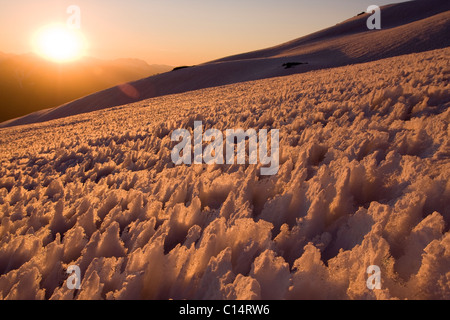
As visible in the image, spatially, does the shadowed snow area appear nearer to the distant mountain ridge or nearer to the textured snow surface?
the textured snow surface

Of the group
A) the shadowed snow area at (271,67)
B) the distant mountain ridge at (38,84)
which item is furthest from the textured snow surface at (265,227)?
the distant mountain ridge at (38,84)

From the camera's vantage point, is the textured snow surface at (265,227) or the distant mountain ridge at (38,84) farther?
the distant mountain ridge at (38,84)

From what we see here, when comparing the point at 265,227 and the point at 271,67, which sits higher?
the point at 271,67

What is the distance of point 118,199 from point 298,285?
1.71 metres

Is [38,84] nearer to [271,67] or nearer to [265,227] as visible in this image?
[271,67]

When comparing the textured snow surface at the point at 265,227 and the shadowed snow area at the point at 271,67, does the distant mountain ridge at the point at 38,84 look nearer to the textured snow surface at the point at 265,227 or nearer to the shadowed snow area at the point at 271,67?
the shadowed snow area at the point at 271,67

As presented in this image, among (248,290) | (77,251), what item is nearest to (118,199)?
(77,251)

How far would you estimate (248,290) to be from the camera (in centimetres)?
96

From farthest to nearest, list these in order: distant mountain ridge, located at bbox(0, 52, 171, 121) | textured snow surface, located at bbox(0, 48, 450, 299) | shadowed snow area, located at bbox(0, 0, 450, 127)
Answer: distant mountain ridge, located at bbox(0, 52, 171, 121) → shadowed snow area, located at bbox(0, 0, 450, 127) → textured snow surface, located at bbox(0, 48, 450, 299)

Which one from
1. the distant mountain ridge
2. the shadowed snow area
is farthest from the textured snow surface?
the distant mountain ridge

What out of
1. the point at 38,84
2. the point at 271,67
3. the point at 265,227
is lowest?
the point at 265,227

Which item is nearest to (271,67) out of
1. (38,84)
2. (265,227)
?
(265,227)

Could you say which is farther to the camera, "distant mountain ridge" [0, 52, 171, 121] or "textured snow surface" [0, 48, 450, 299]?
"distant mountain ridge" [0, 52, 171, 121]

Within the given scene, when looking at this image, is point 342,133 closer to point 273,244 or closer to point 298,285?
point 273,244
